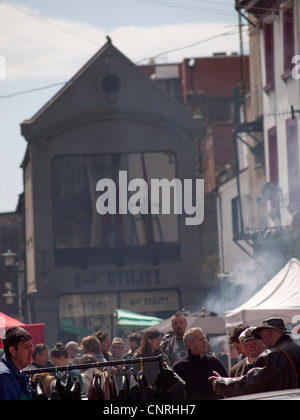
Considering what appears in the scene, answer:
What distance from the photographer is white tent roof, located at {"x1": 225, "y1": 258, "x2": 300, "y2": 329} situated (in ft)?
41.1

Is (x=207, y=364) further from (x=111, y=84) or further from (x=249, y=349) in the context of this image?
(x=111, y=84)

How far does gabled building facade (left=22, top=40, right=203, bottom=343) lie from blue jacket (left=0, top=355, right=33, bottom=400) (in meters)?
25.5

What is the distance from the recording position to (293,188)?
78.2 feet

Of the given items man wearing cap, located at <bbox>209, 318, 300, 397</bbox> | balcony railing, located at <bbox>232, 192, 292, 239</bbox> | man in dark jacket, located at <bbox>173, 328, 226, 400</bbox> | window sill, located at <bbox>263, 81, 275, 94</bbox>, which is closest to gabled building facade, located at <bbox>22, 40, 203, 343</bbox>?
balcony railing, located at <bbox>232, 192, 292, 239</bbox>

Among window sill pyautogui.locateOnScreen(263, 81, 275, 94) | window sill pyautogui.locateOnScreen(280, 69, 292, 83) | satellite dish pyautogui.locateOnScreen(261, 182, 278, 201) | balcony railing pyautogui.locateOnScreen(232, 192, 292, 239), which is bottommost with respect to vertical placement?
balcony railing pyautogui.locateOnScreen(232, 192, 292, 239)

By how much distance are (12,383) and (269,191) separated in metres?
19.8

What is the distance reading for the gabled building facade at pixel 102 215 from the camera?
32.5m

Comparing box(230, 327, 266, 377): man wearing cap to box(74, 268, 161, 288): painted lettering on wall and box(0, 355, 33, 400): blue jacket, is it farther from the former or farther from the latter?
box(74, 268, 161, 288): painted lettering on wall

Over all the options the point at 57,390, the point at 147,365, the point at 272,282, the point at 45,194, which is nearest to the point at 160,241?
the point at 45,194

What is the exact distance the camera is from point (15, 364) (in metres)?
6.63

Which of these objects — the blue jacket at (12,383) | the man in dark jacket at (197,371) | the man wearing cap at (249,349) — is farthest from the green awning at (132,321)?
the blue jacket at (12,383)

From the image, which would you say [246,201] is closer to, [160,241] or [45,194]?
[160,241]

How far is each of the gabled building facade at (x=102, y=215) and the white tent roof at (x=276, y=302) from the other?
1863 centimetres

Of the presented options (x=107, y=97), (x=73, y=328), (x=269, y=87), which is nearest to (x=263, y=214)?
(x=269, y=87)
